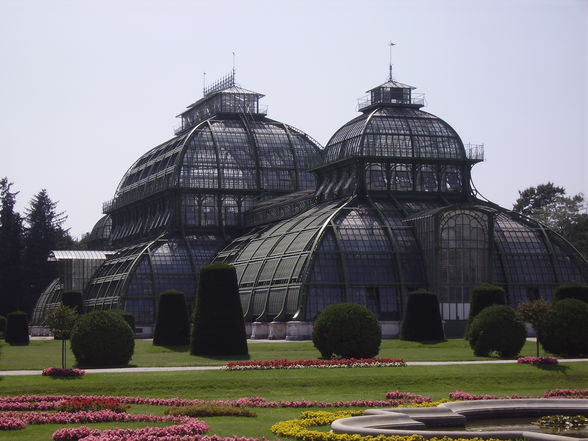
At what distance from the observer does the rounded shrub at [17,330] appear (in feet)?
283

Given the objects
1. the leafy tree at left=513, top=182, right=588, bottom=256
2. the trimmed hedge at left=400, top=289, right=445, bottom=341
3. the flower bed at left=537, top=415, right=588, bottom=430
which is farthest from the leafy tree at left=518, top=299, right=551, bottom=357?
the leafy tree at left=513, top=182, right=588, bottom=256

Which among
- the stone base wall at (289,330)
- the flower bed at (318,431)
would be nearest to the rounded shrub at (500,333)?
the stone base wall at (289,330)

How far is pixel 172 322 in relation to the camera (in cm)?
7044

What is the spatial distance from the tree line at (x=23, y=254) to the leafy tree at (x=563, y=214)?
62.0m

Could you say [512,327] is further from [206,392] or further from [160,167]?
[160,167]

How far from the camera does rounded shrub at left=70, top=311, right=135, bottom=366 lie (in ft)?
171

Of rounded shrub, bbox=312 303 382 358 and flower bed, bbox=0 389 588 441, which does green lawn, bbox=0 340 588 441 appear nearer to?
flower bed, bbox=0 389 588 441

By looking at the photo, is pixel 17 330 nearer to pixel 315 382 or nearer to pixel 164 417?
pixel 315 382

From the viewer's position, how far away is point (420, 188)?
9512 centimetres

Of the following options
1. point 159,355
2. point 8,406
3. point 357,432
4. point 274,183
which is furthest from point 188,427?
point 274,183

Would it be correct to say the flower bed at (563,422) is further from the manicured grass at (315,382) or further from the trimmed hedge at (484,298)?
the trimmed hedge at (484,298)

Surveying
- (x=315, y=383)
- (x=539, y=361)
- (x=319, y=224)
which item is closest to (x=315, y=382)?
(x=315, y=383)

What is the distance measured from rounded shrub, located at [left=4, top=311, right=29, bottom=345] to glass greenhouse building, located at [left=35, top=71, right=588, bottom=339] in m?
12.0

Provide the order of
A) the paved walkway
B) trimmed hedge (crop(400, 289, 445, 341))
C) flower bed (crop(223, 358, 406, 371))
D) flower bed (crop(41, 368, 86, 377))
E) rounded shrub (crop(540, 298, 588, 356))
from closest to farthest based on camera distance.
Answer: flower bed (crop(41, 368, 86, 377)) < the paved walkway < flower bed (crop(223, 358, 406, 371)) < rounded shrub (crop(540, 298, 588, 356)) < trimmed hedge (crop(400, 289, 445, 341))
